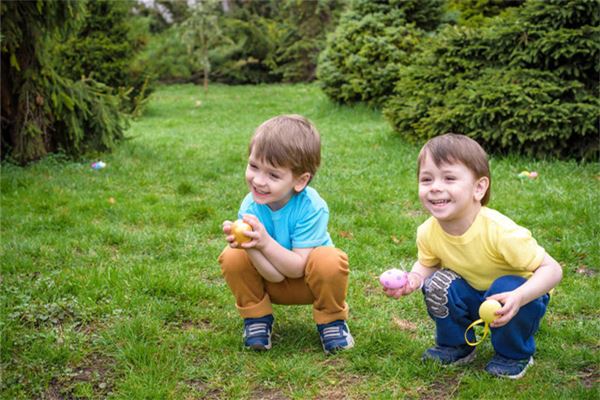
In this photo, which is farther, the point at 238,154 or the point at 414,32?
the point at 414,32

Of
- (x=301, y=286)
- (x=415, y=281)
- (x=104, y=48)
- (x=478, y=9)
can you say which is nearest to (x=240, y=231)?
(x=301, y=286)

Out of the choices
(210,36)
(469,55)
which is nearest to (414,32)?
(469,55)

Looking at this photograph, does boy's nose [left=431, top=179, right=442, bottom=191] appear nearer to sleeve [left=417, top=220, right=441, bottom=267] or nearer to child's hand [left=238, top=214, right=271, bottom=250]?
sleeve [left=417, top=220, right=441, bottom=267]

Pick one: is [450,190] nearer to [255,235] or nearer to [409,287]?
[409,287]

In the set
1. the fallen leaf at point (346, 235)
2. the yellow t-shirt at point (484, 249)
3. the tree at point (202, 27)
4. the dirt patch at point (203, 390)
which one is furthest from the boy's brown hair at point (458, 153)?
the tree at point (202, 27)

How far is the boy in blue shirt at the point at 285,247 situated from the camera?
304 cm

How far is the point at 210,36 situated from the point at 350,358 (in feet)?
49.5

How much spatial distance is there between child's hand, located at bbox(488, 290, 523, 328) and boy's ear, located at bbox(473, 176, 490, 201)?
0.43 metres

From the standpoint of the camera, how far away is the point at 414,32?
471 inches

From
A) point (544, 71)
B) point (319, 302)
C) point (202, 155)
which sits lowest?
point (202, 155)

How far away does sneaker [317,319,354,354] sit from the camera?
3217 millimetres

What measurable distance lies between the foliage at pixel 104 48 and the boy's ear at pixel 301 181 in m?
11.7

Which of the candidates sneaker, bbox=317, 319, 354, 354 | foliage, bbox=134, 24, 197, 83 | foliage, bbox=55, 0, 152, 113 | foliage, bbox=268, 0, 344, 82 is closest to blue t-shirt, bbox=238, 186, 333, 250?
sneaker, bbox=317, 319, 354, 354

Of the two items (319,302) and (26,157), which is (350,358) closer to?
(319,302)
